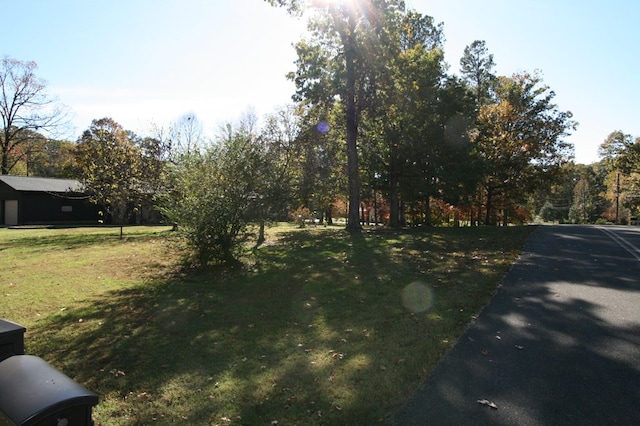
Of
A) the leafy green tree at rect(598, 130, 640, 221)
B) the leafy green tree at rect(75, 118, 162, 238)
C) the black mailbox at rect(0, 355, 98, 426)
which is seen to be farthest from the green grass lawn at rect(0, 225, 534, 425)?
the leafy green tree at rect(598, 130, 640, 221)

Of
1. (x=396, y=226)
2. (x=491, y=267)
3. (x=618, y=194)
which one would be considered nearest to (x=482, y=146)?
(x=396, y=226)

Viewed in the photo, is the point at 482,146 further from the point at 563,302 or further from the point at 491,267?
the point at 563,302

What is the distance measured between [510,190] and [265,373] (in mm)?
32074

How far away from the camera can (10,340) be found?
2209mm

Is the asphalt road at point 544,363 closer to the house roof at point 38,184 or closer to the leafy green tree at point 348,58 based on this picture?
the leafy green tree at point 348,58

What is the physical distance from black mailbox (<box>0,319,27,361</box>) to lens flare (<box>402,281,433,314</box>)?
210 inches

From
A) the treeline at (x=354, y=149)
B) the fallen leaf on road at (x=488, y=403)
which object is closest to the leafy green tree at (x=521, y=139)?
the treeline at (x=354, y=149)

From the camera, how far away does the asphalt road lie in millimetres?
3386

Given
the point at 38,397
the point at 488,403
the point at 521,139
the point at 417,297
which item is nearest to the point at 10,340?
the point at 38,397

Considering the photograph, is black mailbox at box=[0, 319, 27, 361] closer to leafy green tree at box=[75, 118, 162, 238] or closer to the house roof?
leafy green tree at box=[75, 118, 162, 238]

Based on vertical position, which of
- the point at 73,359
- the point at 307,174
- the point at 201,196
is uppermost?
the point at 307,174

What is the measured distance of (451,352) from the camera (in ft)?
15.4

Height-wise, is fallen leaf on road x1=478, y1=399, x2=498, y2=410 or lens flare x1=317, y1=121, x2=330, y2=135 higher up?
lens flare x1=317, y1=121, x2=330, y2=135

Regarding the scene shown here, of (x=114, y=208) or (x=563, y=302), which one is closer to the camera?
(x=563, y=302)
